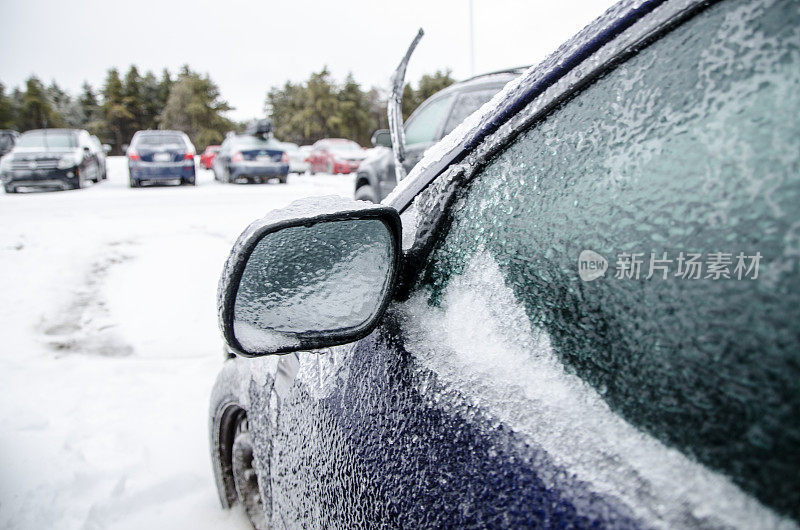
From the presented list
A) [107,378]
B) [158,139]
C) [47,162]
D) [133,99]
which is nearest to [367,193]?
[107,378]

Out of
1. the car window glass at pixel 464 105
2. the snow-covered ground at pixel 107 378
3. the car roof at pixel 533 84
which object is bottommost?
the snow-covered ground at pixel 107 378

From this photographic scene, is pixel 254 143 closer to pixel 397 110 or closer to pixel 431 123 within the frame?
pixel 431 123

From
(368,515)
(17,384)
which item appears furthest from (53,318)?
(368,515)

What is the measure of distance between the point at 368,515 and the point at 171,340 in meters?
3.21

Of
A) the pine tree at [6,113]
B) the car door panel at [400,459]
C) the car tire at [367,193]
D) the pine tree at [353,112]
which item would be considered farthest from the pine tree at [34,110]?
the car door panel at [400,459]

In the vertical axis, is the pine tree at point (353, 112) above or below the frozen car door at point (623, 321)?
above

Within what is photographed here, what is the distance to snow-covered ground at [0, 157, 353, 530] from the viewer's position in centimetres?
204

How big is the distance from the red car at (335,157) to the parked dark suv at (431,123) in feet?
37.3

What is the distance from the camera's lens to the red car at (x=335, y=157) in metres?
18.1

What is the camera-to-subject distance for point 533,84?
0.77 m

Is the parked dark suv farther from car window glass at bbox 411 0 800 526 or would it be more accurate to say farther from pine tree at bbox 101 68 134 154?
pine tree at bbox 101 68 134 154

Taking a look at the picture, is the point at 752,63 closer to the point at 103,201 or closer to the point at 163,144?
the point at 103,201

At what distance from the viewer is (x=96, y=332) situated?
371 centimetres

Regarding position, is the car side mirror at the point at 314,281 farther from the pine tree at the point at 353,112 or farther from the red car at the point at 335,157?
the pine tree at the point at 353,112
